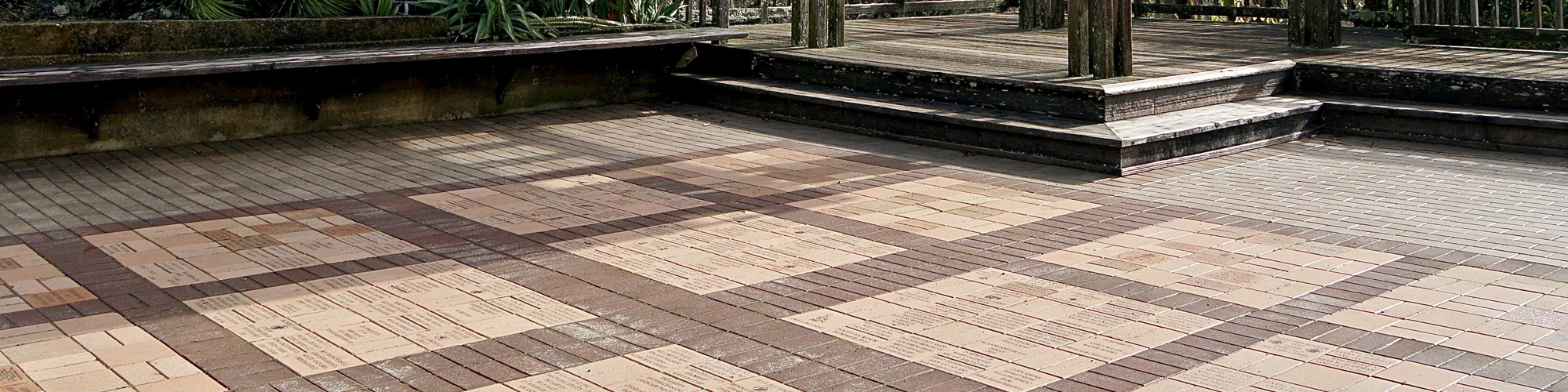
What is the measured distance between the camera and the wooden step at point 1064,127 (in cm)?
720

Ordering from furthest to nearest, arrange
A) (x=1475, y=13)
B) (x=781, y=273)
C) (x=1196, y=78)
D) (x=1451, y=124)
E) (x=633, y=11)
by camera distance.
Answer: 1. (x=633, y=11)
2. (x=1475, y=13)
3. (x=1196, y=78)
4. (x=1451, y=124)
5. (x=781, y=273)

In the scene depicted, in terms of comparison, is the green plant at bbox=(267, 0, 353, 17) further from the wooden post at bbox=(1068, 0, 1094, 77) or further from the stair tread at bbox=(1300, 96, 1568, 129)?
the stair tread at bbox=(1300, 96, 1568, 129)

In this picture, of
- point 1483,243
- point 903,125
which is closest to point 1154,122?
point 903,125

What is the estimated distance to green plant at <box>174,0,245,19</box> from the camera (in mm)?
8584

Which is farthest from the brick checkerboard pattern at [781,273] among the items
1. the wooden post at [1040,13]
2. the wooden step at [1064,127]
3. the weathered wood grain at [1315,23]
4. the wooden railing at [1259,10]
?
the wooden post at [1040,13]

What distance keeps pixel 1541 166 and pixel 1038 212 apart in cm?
296

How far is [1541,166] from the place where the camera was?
7.02 meters

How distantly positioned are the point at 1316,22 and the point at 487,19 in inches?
234

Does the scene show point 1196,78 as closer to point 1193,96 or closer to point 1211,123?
point 1193,96

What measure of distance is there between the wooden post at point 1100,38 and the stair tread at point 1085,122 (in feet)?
1.31

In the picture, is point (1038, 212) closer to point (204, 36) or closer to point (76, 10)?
point (204, 36)

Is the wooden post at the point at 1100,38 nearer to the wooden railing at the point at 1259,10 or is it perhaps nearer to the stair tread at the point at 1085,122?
the stair tread at the point at 1085,122

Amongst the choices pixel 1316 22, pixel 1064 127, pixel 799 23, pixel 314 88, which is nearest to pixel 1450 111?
pixel 1316 22

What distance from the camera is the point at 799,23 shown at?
33.9 feet
